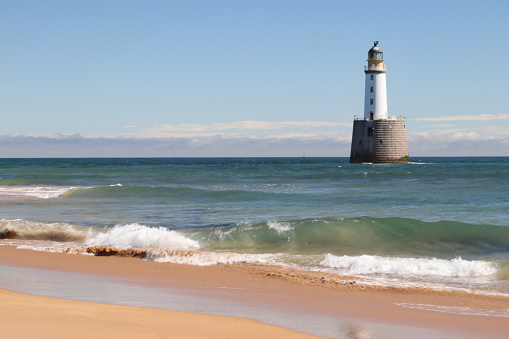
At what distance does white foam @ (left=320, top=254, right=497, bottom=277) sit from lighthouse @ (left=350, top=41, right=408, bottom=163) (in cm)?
4797

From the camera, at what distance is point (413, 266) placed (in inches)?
345

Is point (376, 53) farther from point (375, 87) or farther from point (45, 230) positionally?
point (45, 230)

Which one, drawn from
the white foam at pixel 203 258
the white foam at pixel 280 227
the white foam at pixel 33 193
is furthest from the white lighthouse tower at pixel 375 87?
the white foam at pixel 203 258

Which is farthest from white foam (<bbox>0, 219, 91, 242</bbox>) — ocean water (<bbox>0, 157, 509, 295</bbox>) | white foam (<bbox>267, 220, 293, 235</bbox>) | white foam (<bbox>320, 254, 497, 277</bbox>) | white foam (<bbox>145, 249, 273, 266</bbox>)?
white foam (<bbox>320, 254, 497, 277</bbox>)

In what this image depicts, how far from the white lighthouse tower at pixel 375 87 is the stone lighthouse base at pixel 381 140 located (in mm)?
874

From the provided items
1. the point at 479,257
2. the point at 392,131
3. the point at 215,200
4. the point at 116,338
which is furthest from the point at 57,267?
the point at 392,131

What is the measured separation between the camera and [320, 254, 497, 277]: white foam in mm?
8586

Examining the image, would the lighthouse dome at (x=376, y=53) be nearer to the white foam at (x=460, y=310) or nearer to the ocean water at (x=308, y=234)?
the ocean water at (x=308, y=234)

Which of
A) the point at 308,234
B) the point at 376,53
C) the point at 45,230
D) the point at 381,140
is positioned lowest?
the point at 45,230

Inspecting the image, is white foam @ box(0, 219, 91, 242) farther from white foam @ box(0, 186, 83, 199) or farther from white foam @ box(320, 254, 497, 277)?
white foam @ box(0, 186, 83, 199)

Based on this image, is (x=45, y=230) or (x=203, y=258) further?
(x=45, y=230)

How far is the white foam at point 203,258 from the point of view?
9.37 meters

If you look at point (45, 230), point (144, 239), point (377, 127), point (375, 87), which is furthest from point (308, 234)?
point (377, 127)

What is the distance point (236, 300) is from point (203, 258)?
10.0 ft
